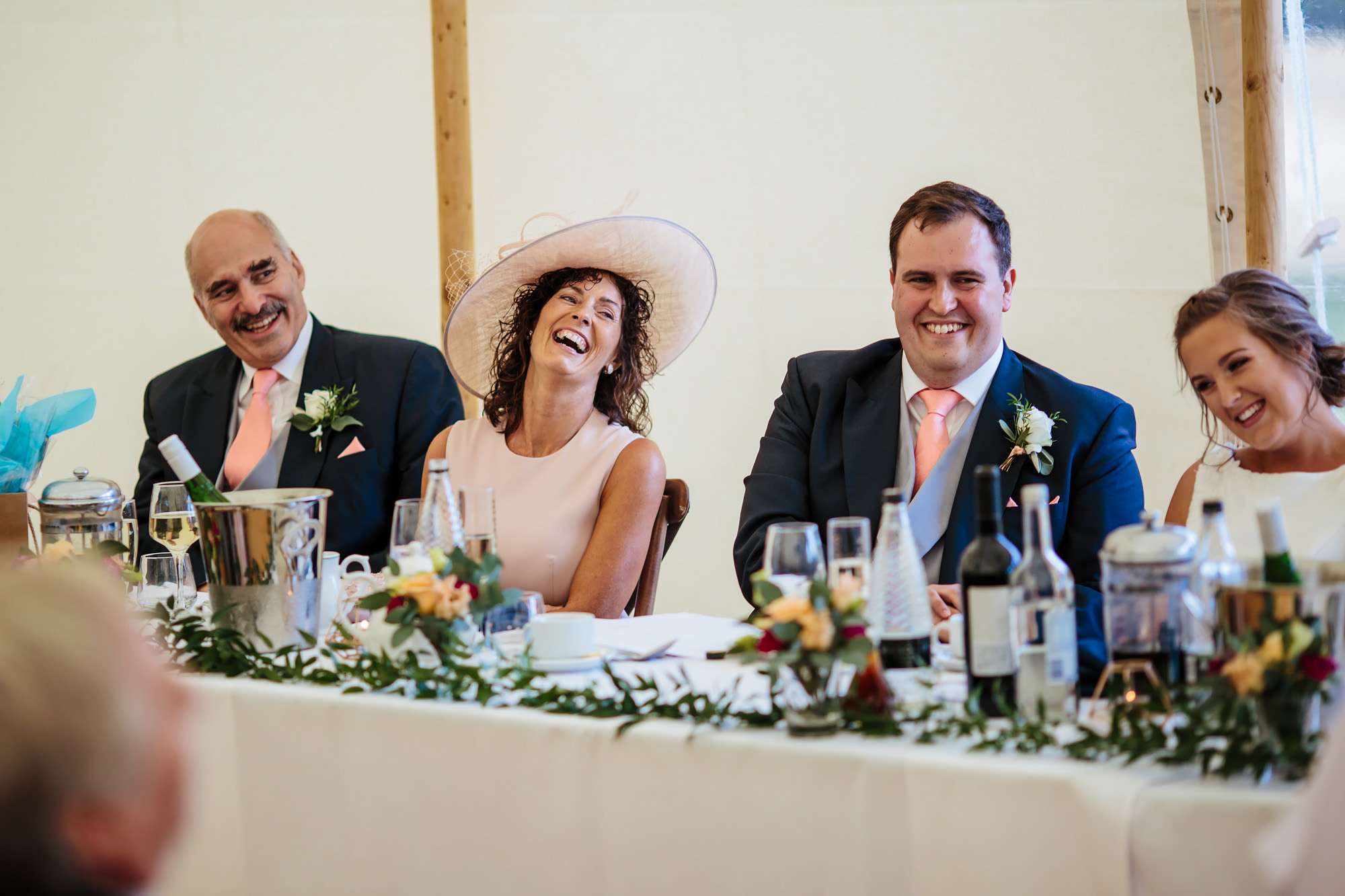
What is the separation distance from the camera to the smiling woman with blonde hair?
2512 millimetres

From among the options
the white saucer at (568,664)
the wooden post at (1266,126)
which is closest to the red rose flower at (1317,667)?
the white saucer at (568,664)

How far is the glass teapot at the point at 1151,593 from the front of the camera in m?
1.57

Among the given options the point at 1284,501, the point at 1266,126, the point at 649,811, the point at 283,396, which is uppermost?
the point at 1266,126

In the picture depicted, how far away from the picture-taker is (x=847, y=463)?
9.92ft

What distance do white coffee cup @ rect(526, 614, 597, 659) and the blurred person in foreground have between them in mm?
1156

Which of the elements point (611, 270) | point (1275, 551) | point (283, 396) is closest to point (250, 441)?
point (283, 396)

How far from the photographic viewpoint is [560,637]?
2.10m

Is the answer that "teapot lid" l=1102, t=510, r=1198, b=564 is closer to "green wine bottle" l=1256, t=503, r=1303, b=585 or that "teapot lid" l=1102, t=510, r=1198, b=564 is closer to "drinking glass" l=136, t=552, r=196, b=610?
"green wine bottle" l=1256, t=503, r=1303, b=585

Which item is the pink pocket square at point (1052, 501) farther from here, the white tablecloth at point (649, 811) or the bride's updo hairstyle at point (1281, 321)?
the white tablecloth at point (649, 811)

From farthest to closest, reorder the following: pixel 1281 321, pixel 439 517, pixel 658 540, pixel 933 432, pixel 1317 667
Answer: pixel 658 540 < pixel 933 432 < pixel 1281 321 < pixel 439 517 < pixel 1317 667

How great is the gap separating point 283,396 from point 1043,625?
10.0 ft

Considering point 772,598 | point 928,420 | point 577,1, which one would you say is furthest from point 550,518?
point 577,1

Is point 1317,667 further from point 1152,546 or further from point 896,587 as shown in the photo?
point 896,587

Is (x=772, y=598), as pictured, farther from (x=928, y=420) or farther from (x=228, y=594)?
(x=928, y=420)
